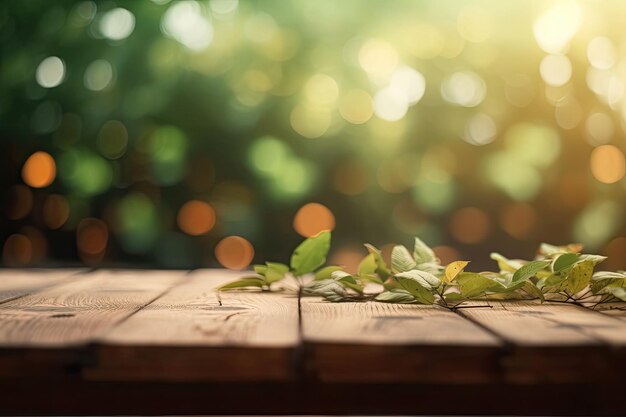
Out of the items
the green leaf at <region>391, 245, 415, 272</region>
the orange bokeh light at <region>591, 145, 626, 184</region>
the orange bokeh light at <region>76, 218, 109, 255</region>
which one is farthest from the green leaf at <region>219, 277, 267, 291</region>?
the orange bokeh light at <region>591, 145, 626, 184</region>

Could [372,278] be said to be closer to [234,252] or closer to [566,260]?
[566,260]

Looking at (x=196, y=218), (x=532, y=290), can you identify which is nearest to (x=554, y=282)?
(x=532, y=290)

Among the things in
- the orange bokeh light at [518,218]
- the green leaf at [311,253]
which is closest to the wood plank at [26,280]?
the green leaf at [311,253]

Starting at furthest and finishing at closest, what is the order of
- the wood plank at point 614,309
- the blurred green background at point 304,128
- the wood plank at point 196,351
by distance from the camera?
the blurred green background at point 304,128 < the wood plank at point 614,309 < the wood plank at point 196,351

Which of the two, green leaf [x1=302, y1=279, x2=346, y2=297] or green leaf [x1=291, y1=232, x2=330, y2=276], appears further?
green leaf [x1=291, y1=232, x2=330, y2=276]

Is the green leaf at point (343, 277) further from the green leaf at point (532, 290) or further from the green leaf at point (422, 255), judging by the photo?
the green leaf at point (532, 290)

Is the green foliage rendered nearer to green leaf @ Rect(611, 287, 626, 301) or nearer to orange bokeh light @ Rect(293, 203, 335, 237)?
green leaf @ Rect(611, 287, 626, 301)
